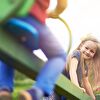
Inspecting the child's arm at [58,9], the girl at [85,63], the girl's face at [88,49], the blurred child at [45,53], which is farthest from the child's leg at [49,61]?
the girl's face at [88,49]

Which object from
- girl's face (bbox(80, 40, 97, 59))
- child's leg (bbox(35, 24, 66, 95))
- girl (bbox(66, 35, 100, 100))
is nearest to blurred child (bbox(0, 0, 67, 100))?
child's leg (bbox(35, 24, 66, 95))

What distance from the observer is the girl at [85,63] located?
1.66m

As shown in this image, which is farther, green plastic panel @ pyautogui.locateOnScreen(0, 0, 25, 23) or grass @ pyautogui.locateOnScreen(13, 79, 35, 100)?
grass @ pyautogui.locateOnScreen(13, 79, 35, 100)

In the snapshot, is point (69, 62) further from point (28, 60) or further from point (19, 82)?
point (28, 60)

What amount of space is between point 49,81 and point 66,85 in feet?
1.21

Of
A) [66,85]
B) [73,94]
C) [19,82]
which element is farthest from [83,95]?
[19,82]

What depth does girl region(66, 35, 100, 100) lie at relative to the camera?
1.66 metres

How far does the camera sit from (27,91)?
730mm

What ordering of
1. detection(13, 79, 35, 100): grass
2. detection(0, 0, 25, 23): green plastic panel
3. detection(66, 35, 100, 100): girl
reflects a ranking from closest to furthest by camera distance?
1. detection(0, 0, 25, 23): green plastic panel
2. detection(13, 79, 35, 100): grass
3. detection(66, 35, 100, 100): girl

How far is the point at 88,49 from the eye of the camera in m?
1.80

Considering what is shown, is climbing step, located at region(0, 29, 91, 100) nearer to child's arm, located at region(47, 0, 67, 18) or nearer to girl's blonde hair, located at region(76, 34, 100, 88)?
child's arm, located at region(47, 0, 67, 18)

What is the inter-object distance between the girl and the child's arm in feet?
2.44

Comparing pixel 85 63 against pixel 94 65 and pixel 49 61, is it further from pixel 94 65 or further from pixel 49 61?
pixel 49 61

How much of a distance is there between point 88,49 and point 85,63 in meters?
0.09
